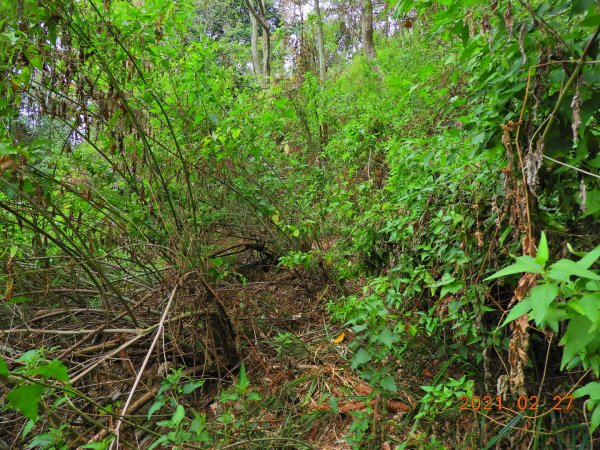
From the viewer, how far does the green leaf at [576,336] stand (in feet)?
3.60

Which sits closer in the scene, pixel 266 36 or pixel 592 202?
pixel 592 202

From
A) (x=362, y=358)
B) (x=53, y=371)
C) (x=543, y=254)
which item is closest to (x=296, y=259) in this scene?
(x=362, y=358)

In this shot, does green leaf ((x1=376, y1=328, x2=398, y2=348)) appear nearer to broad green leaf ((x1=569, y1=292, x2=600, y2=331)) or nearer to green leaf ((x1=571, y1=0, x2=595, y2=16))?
broad green leaf ((x1=569, y1=292, x2=600, y2=331))

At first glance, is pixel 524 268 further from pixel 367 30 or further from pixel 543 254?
pixel 367 30

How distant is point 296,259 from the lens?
3496 mm

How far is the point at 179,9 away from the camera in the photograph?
360cm

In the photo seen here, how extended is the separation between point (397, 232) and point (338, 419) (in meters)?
1.33

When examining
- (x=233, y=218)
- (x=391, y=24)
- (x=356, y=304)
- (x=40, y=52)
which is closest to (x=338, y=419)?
(x=356, y=304)

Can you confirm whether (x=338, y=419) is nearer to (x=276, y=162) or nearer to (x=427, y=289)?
(x=427, y=289)
